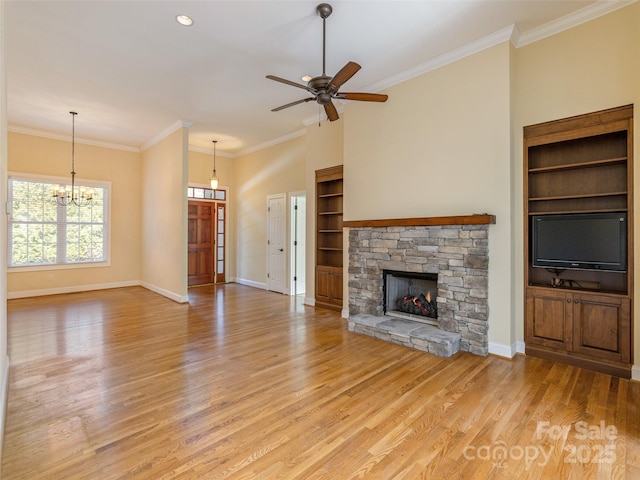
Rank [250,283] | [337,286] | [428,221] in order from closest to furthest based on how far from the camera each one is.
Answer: [428,221]
[337,286]
[250,283]

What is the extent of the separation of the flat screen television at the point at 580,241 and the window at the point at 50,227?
→ 842cm

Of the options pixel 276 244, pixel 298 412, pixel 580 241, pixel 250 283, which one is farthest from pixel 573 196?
pixel 250 283

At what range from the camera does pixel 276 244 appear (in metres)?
7.54

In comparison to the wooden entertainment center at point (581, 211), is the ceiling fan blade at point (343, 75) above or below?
above

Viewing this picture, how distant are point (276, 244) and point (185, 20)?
4.86 metres

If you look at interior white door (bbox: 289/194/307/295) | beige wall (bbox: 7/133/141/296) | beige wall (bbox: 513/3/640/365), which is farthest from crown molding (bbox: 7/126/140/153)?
beige wall (bbox: 513/3/640/365)

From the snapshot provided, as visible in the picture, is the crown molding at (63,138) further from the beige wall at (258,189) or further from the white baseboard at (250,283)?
the white baseboard at (250,283)

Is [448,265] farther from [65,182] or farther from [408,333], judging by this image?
[65,182]

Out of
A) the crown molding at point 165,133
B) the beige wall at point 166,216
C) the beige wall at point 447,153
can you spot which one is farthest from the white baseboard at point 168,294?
the beige wall at point 447,153

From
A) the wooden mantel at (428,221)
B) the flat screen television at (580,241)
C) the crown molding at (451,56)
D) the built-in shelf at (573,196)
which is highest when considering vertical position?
the crown molding at (451,56)

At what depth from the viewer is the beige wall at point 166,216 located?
619cm

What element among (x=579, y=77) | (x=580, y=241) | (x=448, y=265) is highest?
(x=579, y=77)

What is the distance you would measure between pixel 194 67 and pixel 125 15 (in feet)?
3.41

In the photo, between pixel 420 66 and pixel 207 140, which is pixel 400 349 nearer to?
pixel 420 66
